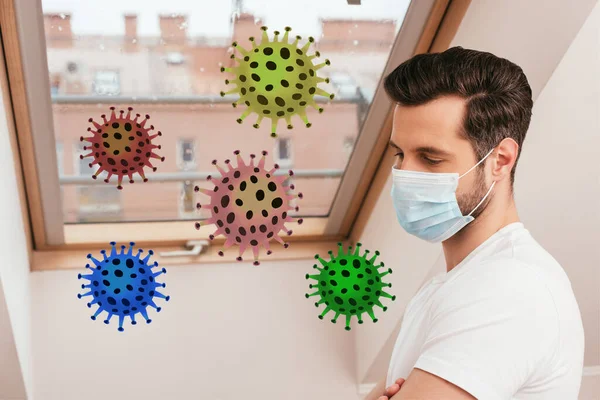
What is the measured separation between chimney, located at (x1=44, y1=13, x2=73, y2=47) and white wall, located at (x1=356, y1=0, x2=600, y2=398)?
1338mm

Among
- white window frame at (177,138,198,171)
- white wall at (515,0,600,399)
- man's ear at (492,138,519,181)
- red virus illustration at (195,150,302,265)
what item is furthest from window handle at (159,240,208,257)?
man's ear at (492,138,519,181)

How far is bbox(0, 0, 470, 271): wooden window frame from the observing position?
8.86ft

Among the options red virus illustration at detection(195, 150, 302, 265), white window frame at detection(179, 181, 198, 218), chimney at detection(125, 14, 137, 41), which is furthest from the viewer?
white window frame at detection(179, 181, 198, 218)

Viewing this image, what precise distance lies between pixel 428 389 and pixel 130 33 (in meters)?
1.98

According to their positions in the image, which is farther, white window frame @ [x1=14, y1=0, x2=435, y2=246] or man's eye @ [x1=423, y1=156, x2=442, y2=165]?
white window frame @ [x1=14, y1=0, x2=435, y2=246]

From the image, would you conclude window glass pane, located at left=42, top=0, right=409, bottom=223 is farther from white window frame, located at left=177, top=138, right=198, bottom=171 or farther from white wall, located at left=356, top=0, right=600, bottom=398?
white wall, located at left=356, top=0, right=600, bottom=398

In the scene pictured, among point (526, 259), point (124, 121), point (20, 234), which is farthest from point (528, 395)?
point (20, 234)

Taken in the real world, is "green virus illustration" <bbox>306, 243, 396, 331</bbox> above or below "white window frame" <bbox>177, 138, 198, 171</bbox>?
above

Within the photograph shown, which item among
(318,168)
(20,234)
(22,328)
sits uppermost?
(318,168)

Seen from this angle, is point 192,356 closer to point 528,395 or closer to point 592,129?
point 592,129

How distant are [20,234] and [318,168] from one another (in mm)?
1249

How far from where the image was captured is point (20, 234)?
3.11 m

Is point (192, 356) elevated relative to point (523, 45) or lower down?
lower down

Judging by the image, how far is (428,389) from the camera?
1.22 m
